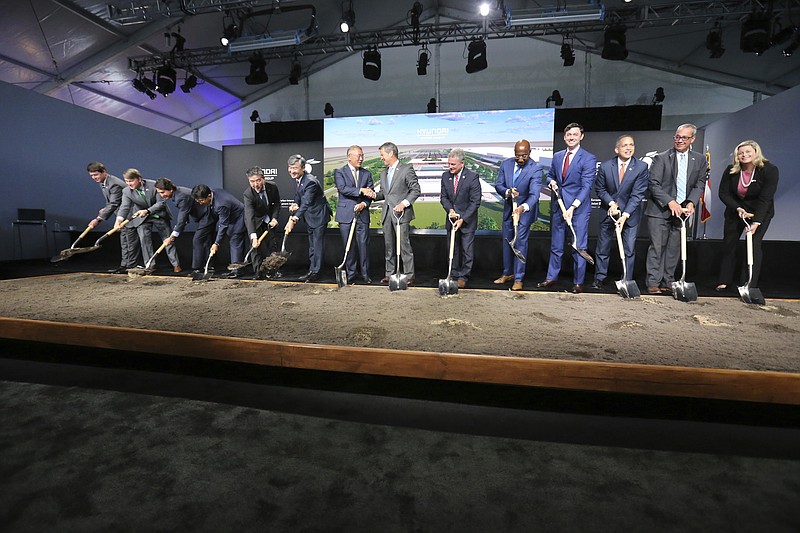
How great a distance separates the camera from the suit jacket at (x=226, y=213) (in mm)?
4965

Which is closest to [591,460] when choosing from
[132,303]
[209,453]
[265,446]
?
[265,446]

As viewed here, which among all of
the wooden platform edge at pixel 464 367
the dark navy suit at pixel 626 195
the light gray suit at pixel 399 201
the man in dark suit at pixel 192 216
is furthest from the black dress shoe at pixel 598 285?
the man in dark suit at pixel 192 216

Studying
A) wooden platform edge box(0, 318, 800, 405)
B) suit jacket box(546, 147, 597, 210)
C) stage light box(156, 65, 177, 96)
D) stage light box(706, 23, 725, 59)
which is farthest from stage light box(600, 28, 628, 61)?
stage light box(156, 65, 177, 96)

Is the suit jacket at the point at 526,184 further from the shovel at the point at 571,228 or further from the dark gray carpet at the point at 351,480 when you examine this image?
the dark gray carpet at the point at 351,480

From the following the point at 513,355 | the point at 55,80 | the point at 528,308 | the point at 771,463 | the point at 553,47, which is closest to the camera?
the point at 771,463

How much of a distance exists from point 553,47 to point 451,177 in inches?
366

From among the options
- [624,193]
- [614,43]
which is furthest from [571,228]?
[614,43]

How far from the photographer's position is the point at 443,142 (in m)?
9.13

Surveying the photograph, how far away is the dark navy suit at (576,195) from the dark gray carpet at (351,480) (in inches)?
93.6

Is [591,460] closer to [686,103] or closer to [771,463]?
[771,463]

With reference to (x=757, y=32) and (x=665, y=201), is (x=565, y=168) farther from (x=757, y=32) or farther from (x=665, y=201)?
(x=757, y=32)

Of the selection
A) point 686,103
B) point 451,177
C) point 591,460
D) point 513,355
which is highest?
point 686,103

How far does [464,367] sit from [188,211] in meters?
4.59

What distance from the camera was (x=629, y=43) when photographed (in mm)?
10133
